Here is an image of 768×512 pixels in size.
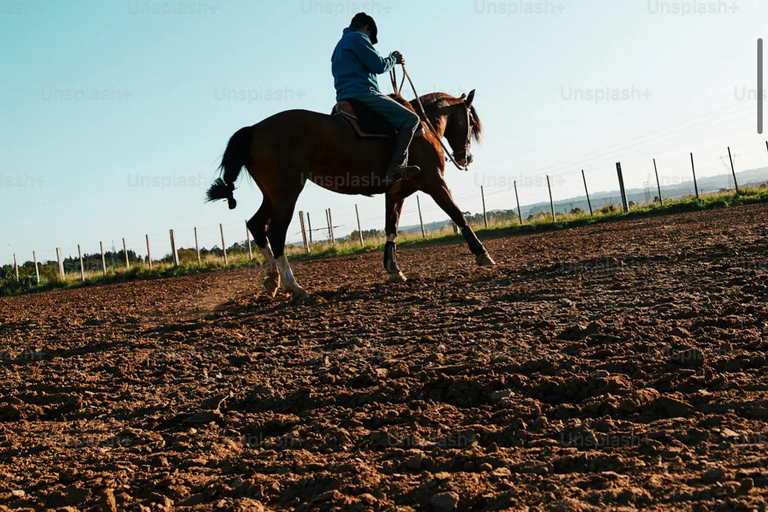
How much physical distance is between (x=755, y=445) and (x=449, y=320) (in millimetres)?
3276

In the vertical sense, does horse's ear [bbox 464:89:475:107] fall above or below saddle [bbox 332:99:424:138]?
above

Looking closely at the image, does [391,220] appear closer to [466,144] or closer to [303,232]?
[466,144]

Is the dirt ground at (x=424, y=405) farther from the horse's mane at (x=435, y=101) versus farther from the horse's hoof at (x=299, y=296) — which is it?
the horse's mane at (x=435, y=101)

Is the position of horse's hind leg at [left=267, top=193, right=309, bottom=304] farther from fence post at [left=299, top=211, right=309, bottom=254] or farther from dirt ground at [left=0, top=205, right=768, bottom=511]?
fence post at [left=299, top=211, right=309, bottom=254]

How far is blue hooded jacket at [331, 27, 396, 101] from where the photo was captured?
8367mm

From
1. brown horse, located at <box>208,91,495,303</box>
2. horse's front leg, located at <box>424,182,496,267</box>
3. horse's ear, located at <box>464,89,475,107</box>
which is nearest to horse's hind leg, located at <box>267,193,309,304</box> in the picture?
brown horse, located at <box>208,91,495,303</box>

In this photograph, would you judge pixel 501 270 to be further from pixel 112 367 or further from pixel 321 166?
pixel 112 367

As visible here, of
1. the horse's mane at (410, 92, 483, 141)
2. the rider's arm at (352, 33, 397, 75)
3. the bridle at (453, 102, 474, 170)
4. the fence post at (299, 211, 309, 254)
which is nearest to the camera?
the rider's arm at (352, 33, 397, 75)

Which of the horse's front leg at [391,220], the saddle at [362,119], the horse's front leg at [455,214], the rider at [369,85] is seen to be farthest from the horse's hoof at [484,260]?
the saddle at [362,119]

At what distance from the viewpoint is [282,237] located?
313 inches

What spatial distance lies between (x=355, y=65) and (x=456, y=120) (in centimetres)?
259

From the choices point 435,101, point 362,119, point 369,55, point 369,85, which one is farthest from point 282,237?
point 435,101

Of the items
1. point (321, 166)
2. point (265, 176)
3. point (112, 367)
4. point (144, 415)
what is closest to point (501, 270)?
point (321, 166)

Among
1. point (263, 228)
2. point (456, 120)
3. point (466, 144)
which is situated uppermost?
point (456, 120)
